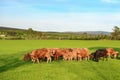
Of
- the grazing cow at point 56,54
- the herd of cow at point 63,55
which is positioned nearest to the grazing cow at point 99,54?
the herd of cow at point 63,55

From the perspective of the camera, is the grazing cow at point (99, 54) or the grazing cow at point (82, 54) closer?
the grazing cow at point (82, 54)

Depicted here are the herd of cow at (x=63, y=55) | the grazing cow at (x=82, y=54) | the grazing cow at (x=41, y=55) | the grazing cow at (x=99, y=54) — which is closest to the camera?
the grazing cow at (x=41, y=55)

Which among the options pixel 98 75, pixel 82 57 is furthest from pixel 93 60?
pixel 98 75

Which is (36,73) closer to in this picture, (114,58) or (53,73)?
(53,73)

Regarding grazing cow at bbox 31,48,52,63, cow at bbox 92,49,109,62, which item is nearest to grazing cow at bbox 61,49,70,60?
grazing cow at bbox 31,48,52,63

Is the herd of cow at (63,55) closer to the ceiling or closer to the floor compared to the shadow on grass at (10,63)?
closer to the ceiling

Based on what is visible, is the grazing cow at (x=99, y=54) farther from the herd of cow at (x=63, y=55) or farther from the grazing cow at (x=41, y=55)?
the grazing cow at (x=41, y=55)

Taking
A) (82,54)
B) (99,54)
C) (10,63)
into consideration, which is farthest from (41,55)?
(10,63)

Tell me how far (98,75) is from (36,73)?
3.59 metres

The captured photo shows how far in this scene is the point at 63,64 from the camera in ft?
61.2

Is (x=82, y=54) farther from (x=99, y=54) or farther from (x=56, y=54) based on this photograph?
(x=56, y=54)

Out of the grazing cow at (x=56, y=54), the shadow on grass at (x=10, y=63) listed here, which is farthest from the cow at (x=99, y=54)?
the shadow on grass at (x=10, y=63)

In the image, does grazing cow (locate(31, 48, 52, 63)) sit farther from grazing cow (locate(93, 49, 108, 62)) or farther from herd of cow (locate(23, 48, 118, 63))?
grazing cow (locate(93, 49, 108, 62))

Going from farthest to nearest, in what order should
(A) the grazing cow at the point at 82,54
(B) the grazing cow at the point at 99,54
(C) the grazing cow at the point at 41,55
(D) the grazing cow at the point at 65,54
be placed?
(B) the grazing cow at the point at 99,54 < (A) the grazing cow at the point at 82,54 < (D) the grazing cow at the point at 65,54 < (C) the grazing cow at the point at 41,55
